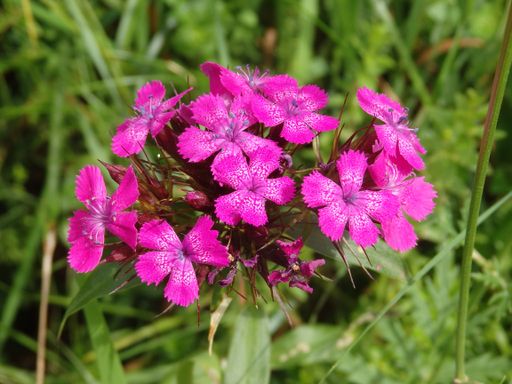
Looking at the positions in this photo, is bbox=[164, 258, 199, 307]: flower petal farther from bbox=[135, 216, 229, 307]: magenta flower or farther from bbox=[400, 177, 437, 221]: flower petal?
bbox=[400, 177, 437, 221]: flower petal

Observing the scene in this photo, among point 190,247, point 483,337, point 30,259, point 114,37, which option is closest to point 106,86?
point 114,37

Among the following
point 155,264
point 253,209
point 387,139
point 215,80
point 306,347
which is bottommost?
point 306,347

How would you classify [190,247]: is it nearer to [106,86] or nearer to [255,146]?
[255,146]

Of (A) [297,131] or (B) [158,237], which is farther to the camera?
(A) [297,131]

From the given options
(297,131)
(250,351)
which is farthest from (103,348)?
(297,131)

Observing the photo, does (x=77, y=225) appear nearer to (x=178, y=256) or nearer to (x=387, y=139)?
(x=178, y=256)

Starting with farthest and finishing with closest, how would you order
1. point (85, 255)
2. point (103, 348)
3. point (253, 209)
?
point (103, 348)
point (85, 255)
point (253, 209)

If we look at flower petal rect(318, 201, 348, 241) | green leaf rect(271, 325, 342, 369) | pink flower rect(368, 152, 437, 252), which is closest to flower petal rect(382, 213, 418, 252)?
pink flower rect(368, 152, 437, 252)
